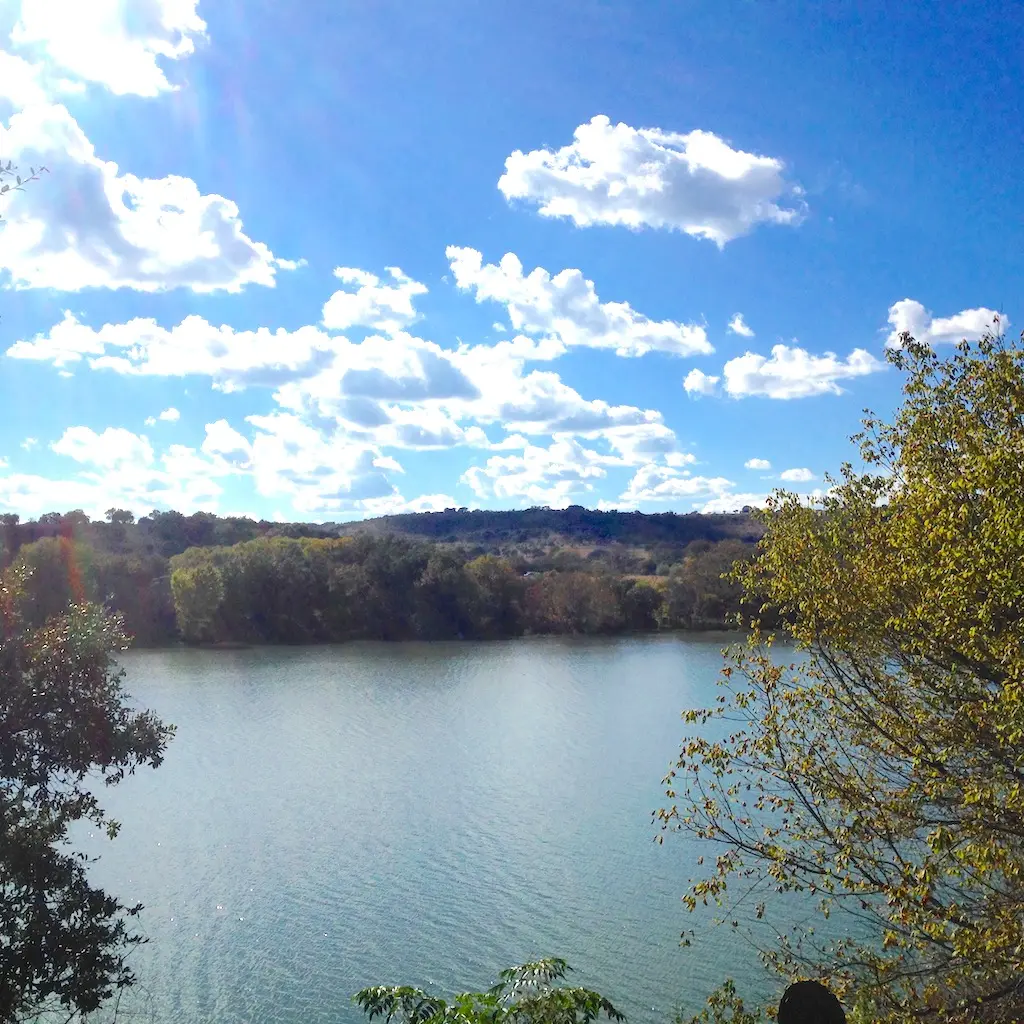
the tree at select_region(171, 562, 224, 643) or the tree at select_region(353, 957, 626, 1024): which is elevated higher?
the tree at select_region(171, 562, 224, 643)

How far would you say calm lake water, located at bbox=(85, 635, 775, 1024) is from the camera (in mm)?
13414

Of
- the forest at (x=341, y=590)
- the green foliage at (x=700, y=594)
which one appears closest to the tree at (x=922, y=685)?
the forest at (x=341, y=590)

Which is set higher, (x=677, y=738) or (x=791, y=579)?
(x=791, y=579)

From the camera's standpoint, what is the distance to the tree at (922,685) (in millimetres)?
7172

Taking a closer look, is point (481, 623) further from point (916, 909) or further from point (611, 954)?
point (916, 909)

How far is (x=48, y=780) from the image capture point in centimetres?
859

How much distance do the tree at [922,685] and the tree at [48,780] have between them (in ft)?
17.2

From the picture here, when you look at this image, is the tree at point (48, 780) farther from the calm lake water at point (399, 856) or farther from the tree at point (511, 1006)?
the calm lake water at point (399, 856)

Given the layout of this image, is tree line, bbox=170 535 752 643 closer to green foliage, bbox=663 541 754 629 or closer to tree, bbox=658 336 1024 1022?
green foliage, bbox=663 541 754 629

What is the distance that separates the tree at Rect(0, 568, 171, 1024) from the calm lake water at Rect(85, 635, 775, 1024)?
4.77 metres

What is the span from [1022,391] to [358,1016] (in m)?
10.6

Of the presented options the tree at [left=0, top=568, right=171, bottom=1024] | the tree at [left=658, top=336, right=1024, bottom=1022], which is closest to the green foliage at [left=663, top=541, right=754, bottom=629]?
the tree at [left=658, top=336, right=1024, bottom=1022]

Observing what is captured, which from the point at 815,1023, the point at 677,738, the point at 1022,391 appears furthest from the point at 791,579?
the point at 677,738

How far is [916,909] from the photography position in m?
8.09
